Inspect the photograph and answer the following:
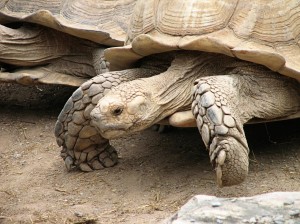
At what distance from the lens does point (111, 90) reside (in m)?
5.06

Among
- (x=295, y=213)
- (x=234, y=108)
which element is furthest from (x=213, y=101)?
(x=295, y=213)

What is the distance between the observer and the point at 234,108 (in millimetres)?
4809

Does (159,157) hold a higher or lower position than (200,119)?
lower

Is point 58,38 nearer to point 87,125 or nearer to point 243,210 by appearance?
point 87,125

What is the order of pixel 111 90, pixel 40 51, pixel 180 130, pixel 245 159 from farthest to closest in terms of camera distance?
pixel 40 51 → pixel 180 130 → pixel 111 90 → pixel 245 159

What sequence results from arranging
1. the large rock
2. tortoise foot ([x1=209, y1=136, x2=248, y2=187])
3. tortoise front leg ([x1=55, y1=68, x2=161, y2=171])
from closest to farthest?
the large rock < tortoise foot ([x1=209, y1=136, x2=248, y2=187]) < tortoise front leg ([x1=55, y1=68, x2=161, y2=171])

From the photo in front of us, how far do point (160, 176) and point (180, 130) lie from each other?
913mm

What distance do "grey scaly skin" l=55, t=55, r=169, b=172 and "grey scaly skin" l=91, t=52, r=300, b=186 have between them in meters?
0.28

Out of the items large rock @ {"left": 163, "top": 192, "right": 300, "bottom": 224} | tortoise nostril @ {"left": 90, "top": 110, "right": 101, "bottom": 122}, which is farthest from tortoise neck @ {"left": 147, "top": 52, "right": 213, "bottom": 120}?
large rock @ {"left": 163, "top": 192, "right": 300, "bottom": 224}

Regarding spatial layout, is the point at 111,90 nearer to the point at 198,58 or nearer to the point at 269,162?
the point at 198,58

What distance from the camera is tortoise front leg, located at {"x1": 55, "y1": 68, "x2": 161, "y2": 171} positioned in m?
5.31

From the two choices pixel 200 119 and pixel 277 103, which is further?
pixel 277 103

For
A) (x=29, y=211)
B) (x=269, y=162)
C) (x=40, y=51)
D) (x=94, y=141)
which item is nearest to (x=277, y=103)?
(x=269, y=162)

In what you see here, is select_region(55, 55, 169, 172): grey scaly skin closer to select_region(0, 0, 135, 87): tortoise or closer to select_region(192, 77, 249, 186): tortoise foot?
select_region(192, 77, 249, 186): tortoise foot
